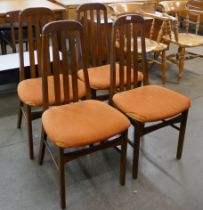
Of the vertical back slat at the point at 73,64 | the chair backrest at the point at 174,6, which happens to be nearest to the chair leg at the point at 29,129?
the vertical back slat at the point at 73,64

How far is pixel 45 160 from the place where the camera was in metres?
2.10

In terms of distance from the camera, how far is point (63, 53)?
1736 millimetres

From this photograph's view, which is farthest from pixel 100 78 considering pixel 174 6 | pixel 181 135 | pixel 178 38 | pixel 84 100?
pixel 174 6

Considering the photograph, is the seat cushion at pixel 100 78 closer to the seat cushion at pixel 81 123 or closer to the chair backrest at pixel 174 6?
the seat cushion at pixel 81 123

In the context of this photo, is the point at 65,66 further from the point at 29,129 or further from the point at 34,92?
the point at 29,129

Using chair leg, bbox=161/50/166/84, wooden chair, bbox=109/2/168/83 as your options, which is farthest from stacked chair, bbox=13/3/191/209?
chair leg, bbox=161/50/166/84

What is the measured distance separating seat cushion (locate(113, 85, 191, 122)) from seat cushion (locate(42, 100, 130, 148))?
4.4 inches

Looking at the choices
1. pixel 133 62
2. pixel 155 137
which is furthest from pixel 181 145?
pixel 133 62

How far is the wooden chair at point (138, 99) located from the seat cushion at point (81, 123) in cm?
14

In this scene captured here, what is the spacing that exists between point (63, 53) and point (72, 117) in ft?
1.27

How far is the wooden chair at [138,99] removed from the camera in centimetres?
179

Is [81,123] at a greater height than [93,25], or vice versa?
[93,25]

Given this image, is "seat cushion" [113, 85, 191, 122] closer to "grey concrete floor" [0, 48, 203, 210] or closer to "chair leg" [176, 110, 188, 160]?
"chair leg" [176, 110, 188, 160]

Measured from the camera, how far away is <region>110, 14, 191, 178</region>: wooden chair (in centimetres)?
179
